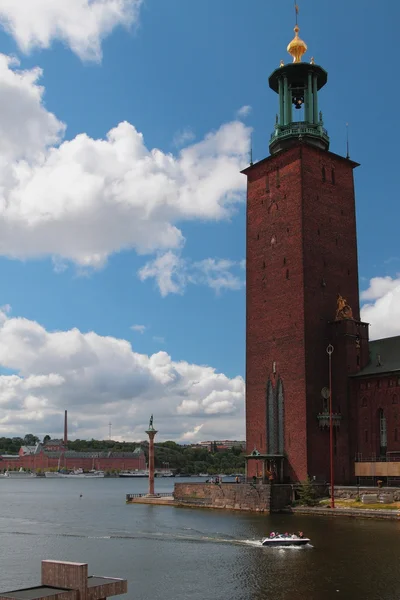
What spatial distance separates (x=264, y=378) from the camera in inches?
2677

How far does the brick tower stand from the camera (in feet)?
209

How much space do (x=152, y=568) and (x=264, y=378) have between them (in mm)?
34853

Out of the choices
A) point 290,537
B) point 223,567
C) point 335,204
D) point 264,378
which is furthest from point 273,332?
point 223,567

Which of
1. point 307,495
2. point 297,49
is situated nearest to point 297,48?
point 297,49

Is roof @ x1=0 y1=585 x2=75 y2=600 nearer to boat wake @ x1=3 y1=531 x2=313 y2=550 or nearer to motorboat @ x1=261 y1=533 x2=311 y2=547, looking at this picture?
boat wake @ x1=3 y1=531 x2=313 y2=550

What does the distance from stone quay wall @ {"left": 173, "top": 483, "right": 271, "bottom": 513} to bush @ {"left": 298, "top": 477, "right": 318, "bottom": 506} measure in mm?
2690

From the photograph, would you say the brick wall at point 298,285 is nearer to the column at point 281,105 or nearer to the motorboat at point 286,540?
the column at point 281,105

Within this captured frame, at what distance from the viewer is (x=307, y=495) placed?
58.5 meters

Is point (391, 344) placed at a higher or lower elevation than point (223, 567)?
higher

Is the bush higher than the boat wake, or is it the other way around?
the bush

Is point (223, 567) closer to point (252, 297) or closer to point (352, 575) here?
point (352, 575)

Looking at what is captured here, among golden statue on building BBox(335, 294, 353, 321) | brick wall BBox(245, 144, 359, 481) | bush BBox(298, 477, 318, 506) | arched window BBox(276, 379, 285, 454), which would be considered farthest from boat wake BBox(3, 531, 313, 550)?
golden statue on building BBox(335, 294, 353, 321)

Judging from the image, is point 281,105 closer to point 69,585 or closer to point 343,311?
point 343,311

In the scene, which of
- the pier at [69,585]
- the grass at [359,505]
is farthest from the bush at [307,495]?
the pier at [69,585]
